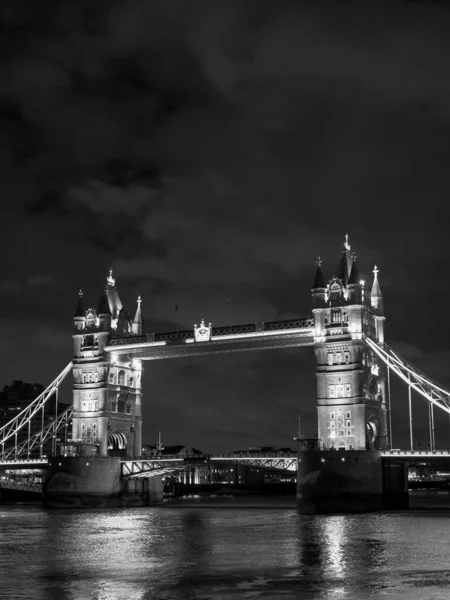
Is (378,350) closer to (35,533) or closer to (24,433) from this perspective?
(35,533)

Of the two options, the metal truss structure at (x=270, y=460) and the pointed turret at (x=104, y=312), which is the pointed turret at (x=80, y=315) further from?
the metal truss structure at (x=270, y=460)

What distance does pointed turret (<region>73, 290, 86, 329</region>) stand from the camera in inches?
3686

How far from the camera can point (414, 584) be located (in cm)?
3036

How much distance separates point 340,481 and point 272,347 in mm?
15202

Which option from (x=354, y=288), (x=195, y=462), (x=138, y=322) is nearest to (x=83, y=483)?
(x=195, y=462)

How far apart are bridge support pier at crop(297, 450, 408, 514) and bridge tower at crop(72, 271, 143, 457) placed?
24.4 meters

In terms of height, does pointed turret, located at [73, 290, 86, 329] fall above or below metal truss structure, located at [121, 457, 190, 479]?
above

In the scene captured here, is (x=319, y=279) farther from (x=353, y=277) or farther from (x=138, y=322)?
(x=138, y=322)

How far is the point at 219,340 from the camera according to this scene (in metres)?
82.7

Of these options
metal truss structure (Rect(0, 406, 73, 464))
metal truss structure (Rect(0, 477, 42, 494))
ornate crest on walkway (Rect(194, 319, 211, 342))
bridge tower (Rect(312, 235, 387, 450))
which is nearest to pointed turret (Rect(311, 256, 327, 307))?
bridge tower (Rect(312, 235, 387, 450))

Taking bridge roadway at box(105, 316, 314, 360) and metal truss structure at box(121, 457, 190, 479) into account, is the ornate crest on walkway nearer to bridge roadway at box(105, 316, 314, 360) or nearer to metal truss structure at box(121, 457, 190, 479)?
bridge roadway at box(105, 316, 314, 360)

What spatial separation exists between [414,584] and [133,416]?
65.0 metres

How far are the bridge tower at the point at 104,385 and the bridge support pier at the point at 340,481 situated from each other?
80.1ft

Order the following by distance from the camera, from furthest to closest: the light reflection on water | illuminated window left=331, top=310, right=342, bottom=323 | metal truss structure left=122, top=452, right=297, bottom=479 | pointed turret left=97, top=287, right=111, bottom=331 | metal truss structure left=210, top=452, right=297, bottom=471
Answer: pointed turret left=97, top=287, right=111, bottom=331 < illuminated window left=331, top=310, right=342, bottom=323 < metal truss structure left=122, top=452, right=297, bottom=479 < metal truss structure left=210, top=452, right=297, bottom=471 < the light reflection on water
